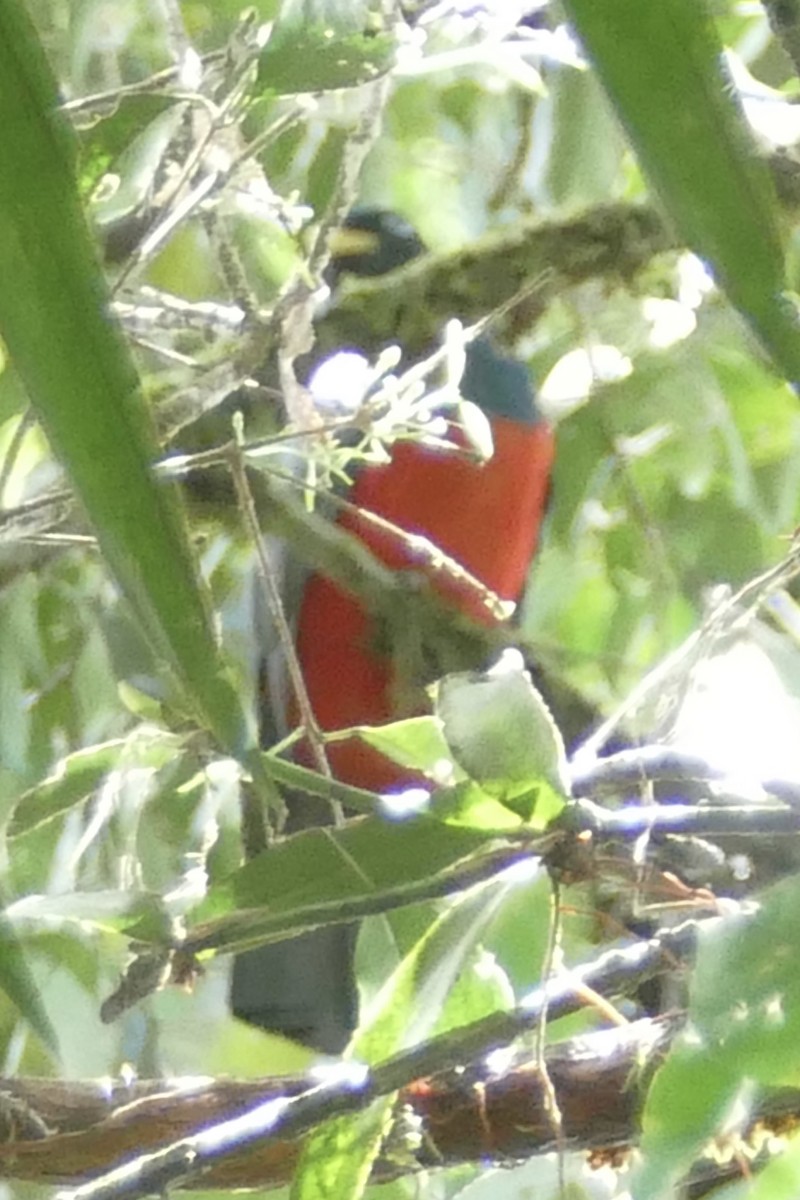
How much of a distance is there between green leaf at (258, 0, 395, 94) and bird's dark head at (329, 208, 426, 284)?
3.01 ft

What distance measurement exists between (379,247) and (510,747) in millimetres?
1116

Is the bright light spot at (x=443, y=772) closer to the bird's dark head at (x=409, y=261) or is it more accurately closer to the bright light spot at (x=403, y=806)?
the bright light spot at (x=403, y=806)

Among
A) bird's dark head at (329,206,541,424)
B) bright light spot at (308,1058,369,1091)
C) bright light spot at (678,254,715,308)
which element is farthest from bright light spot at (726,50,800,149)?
bird's dark head at (329,206,541,424)

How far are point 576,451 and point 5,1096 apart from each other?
2.43 feet

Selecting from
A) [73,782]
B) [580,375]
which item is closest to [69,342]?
[73,782]

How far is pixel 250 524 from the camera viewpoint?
0.58m

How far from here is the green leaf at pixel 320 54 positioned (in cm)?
50

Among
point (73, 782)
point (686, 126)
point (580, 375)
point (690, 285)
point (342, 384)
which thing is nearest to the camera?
point (686, 126)

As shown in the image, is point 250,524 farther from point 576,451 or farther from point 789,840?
point 576,451

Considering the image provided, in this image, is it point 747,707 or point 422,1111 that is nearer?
point 422,1111

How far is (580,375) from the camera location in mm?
1083

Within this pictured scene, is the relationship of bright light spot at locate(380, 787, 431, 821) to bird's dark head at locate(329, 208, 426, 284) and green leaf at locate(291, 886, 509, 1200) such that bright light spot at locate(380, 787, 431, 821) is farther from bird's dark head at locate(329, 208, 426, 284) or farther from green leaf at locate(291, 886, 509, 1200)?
bird's dark head at locate(329, 208, 426, 284)

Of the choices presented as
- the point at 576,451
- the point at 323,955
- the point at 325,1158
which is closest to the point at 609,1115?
the point at 325,1158

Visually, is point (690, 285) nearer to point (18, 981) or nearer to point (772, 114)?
point (772, 114)
